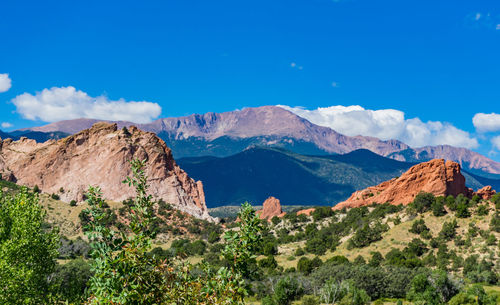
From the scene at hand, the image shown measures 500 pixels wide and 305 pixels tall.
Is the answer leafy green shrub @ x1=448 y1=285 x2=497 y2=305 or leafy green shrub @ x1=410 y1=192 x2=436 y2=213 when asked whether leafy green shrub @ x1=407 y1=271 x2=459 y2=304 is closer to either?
leafy green shrub @ x1=448 y1=285 x2=497 y2=305

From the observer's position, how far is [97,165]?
91875mm

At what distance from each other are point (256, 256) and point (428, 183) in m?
74.5

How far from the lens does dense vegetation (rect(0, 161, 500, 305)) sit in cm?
671

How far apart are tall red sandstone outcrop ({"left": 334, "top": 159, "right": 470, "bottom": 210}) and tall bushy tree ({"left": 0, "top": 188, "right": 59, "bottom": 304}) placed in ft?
226

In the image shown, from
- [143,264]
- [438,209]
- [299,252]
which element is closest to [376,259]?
[299,252]

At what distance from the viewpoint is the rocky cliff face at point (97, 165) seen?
90.1 meters

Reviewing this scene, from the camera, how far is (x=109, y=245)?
652 centimetres

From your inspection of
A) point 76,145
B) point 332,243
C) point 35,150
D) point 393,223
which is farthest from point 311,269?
point 35,150

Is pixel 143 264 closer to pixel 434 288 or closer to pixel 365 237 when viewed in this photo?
pixel 434 288

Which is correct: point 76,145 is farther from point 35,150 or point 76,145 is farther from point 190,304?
point 190,304

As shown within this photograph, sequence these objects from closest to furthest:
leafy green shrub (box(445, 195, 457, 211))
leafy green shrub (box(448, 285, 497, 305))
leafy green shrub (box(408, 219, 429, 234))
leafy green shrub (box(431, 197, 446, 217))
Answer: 1. leafy green shrub (box(448, 285, 497, 305))
2. leafy green shrub (box(408, 219, 429, 234))
3. leafy green shrub (box(431, 197, 446, 217))
4. leafy green shrub (box(445, 195, 457, 211))

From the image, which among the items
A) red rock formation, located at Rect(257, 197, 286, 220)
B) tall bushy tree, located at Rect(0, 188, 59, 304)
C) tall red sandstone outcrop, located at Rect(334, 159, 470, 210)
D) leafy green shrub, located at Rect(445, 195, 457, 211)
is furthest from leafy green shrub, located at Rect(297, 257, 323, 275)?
red rock formation, located at Rect(257, 197, 286, 220)

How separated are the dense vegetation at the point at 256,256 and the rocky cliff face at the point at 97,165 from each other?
732cm

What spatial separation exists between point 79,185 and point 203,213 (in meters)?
31.7
